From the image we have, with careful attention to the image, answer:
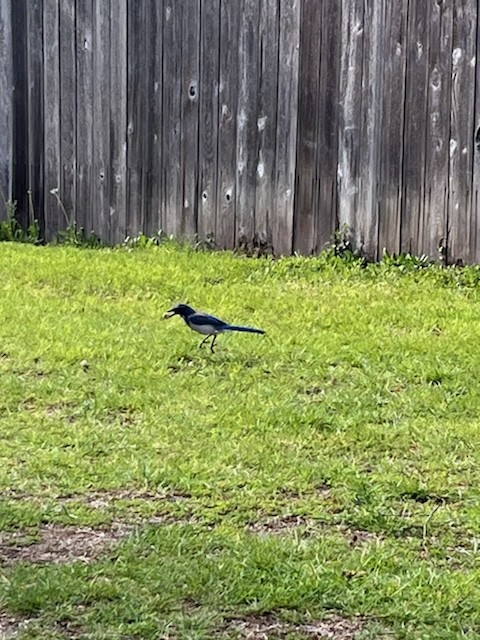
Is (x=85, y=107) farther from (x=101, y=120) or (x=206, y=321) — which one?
(x=206, y=321)

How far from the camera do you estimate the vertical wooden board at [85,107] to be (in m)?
9.73

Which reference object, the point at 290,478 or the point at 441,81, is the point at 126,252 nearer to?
the point at 441,81

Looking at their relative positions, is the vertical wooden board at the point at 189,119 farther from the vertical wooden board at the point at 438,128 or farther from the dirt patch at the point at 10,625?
the dirt patch at the point at 10,625

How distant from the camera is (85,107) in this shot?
32.1 ft

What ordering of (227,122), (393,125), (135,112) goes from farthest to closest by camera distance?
(135,112), (227,122), (393,125)

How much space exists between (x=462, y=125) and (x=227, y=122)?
193 centimetres

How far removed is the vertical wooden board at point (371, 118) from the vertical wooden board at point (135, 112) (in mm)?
2021

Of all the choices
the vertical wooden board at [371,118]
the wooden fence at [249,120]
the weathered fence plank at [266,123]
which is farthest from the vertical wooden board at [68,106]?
the vertical wooden board at [371,118]

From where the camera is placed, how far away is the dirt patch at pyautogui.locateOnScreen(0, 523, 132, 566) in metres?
3.91

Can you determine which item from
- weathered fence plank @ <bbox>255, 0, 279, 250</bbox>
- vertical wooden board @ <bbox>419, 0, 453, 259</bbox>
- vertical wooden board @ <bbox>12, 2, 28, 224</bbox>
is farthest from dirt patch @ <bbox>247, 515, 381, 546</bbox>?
vertical wooden board @ <bbox>12, 2, 28, 224</bbox>

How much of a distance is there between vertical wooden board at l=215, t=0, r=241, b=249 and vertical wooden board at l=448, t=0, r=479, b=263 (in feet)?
5.84

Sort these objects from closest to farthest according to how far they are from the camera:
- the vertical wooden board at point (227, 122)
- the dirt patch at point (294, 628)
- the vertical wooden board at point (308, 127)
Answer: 1. the dirt patch at point (294, 628)
2. the vertical wooden board at point (308, 127)
3. the vertical wooden board at point (227, 122)

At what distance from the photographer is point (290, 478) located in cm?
459

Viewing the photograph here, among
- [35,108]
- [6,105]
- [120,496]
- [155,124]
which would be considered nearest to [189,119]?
[155,124]
